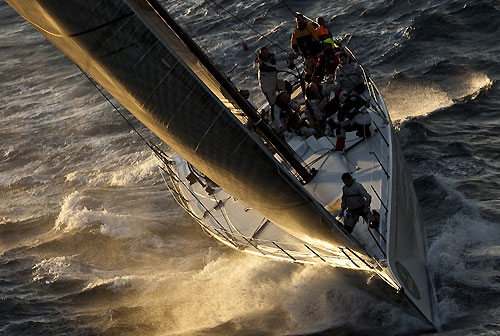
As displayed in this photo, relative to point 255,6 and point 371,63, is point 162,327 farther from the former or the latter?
point 255,6

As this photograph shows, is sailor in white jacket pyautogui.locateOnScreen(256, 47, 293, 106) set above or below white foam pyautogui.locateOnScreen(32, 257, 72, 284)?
above

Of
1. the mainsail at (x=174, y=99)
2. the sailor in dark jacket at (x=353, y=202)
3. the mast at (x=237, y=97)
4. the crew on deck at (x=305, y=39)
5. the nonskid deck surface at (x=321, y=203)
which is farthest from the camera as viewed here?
the crew on deck at (x=305, y=39)

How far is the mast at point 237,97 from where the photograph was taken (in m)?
10.5

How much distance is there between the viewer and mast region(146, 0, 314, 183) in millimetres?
10492

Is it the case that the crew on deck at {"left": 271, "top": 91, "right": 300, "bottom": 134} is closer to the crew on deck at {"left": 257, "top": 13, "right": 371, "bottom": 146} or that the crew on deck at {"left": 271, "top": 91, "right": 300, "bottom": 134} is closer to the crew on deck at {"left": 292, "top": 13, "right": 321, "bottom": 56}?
the crew on deck at {"left": 257, "top": 13, "right": 371, "bottom": 146}

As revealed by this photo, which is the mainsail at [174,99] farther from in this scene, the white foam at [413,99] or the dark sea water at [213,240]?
the white foam at [413,99]

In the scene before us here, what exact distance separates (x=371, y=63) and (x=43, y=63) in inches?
500

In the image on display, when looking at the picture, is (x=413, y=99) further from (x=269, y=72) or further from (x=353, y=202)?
(x=353, y=202)

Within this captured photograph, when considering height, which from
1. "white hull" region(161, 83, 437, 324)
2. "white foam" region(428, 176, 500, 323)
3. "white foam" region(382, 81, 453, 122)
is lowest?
"white foam" region(382, 81, 453, 122)

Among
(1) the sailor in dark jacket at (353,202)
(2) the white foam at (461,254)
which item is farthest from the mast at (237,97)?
(2) the white foam at (461,254)

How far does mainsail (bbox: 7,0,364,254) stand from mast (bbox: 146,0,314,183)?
119 centimetres

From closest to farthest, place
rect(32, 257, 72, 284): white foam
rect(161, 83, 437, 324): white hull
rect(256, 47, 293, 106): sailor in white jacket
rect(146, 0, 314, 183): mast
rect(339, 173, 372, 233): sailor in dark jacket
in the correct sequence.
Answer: rect(339, 173, 372, 233): sailor in dark jacket, rect(161, 83, 437, 324): white hull, rect(146, 0, 314, 183): mast, rect(256, 47, 293, 106): sailor in white jacket, rect(32, 257, 72, 284): white foam

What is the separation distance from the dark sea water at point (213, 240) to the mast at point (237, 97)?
70.7 inches

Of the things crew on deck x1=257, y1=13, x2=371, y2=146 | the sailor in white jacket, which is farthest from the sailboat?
the sailor in white jacket
